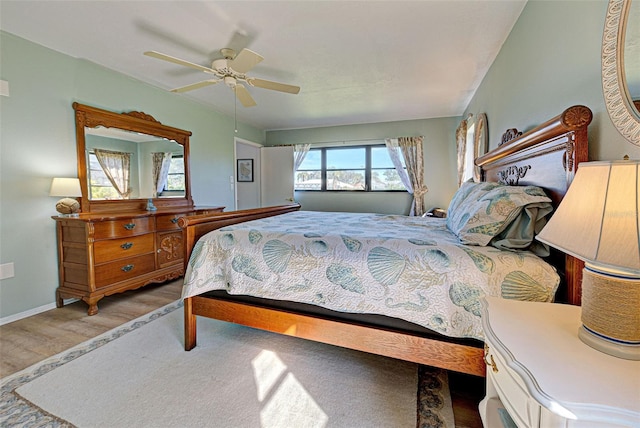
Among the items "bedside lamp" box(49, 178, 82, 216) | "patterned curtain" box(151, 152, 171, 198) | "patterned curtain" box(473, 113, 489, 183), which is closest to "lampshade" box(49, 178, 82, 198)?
"bedside lamp" box(49, 178, 82, 216)

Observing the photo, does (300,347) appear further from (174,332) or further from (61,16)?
(61,16)

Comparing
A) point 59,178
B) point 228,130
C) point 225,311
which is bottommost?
point 225,311

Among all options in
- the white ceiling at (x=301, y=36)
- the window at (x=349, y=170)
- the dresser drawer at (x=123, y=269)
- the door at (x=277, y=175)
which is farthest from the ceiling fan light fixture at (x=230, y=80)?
the window at (x=349, y=170)

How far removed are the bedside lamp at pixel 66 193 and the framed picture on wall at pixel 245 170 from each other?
3.10 metres

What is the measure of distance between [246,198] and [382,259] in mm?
4603

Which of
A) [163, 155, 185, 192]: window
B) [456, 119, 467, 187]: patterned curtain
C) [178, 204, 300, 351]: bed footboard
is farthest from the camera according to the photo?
[456, 119, 467, 187]: patterned curtain

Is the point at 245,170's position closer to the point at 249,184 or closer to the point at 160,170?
the point at 249,184

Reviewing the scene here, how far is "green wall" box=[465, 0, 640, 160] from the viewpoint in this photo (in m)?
1.20

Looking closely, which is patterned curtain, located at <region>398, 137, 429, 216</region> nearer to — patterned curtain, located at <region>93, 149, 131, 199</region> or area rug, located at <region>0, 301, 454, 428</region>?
area rug, located at <region>0, 301, 454, 428</region>

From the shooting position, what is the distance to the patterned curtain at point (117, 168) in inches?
119

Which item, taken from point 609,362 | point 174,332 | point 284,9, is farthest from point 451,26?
point 174,332

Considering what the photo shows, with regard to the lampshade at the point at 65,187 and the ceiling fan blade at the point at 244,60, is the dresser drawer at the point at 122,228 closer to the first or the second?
the lampshade at the point at 65,187

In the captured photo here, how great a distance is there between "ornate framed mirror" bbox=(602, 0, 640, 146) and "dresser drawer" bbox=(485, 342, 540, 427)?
0.93 m

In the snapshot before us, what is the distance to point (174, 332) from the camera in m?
2.19
